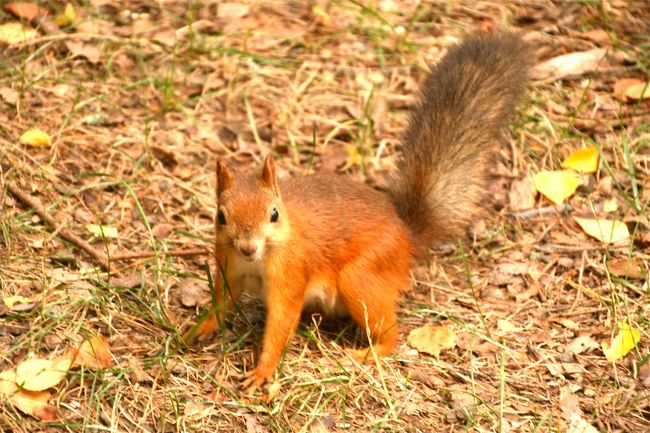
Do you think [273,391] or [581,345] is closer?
[273,391]

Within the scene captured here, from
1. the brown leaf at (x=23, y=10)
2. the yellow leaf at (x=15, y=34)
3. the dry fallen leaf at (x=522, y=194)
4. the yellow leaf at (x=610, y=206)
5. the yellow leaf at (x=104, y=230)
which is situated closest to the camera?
the yellow leaf at (x=104, y=230)

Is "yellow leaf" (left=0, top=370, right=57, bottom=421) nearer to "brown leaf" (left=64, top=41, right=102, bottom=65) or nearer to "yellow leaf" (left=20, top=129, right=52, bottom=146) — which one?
"yellow leaf" (left=20, top=129, right=52, bottom=146)

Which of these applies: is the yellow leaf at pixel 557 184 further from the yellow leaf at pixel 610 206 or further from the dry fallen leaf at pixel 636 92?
the dry fallen leaf at pixel 636 92

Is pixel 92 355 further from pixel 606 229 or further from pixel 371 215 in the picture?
pixel 606 229

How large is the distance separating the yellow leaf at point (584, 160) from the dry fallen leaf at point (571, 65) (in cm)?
62

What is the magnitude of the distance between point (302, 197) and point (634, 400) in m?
1.39

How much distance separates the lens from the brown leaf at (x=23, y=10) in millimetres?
4894

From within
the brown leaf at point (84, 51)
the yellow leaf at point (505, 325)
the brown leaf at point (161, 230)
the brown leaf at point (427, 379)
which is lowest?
the brown leaf at point (161, 230)

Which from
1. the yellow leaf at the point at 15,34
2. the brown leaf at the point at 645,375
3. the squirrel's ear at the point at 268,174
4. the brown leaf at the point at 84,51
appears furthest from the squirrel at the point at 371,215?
the yellow leaf at the point at 15,34

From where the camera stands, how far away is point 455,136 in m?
3.75

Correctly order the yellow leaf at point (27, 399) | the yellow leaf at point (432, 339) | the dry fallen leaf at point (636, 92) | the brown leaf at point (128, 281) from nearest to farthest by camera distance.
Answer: the yellow leaf at point (27, 399), the yellow leaf at point (432, 339), the brown leaf at point (128, 281), the dry fallen leaf at point (636, 92)

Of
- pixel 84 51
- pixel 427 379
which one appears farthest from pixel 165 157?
pixel 427 379

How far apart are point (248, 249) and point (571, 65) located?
2.52 meters

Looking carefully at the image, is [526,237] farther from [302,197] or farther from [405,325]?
[302,197]
